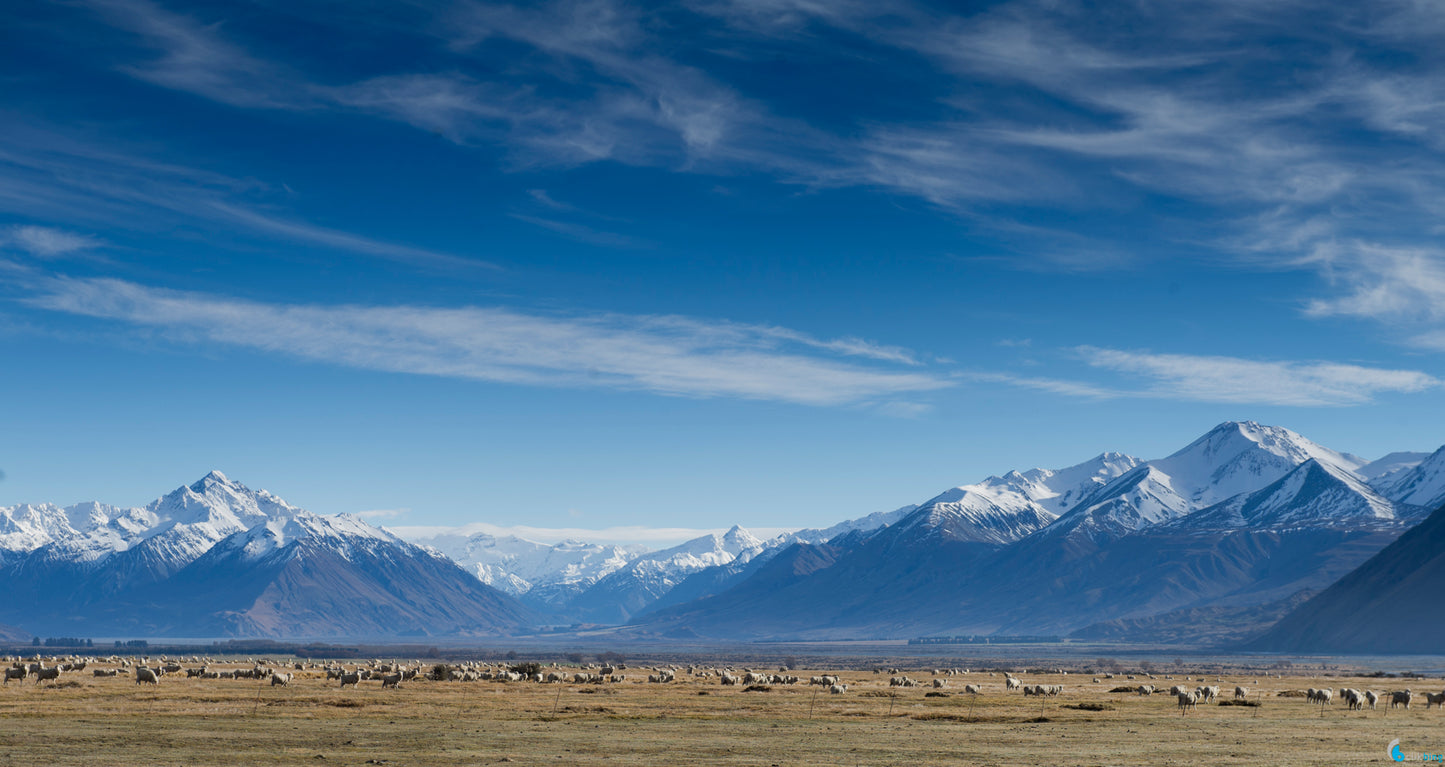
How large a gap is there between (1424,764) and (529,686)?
2733 inches

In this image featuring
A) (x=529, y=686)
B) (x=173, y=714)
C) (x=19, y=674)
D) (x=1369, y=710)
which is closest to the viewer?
(x=173, y=714)

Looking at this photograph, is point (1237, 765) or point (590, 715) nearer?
point (1237, 765)

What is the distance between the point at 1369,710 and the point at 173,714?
72.3m

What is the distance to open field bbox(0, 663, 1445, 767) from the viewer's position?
5000 centimetres

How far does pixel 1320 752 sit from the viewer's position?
51625mm

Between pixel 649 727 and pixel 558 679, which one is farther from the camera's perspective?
pixel 558 679

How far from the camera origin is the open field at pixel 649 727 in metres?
50.0

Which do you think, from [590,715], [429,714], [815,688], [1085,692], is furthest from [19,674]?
[1085,692]

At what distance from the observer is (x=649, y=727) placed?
6512 centimetres

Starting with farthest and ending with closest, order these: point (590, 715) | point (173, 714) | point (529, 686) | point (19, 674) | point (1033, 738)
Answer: point (529, 686) → point (19, 674) → point (590, 715) → point (173, 714) → point (1033, 738)

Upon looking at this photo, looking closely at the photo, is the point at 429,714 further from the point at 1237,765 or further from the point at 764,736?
the point at 1237,765

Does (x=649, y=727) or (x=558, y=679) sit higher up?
(x=649, y=727)

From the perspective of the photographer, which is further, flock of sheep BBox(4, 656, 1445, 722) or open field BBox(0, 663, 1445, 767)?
flock of sheep BBox(4, 656, 1445, 722)

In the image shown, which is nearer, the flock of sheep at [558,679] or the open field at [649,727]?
the open field at [649,727]
